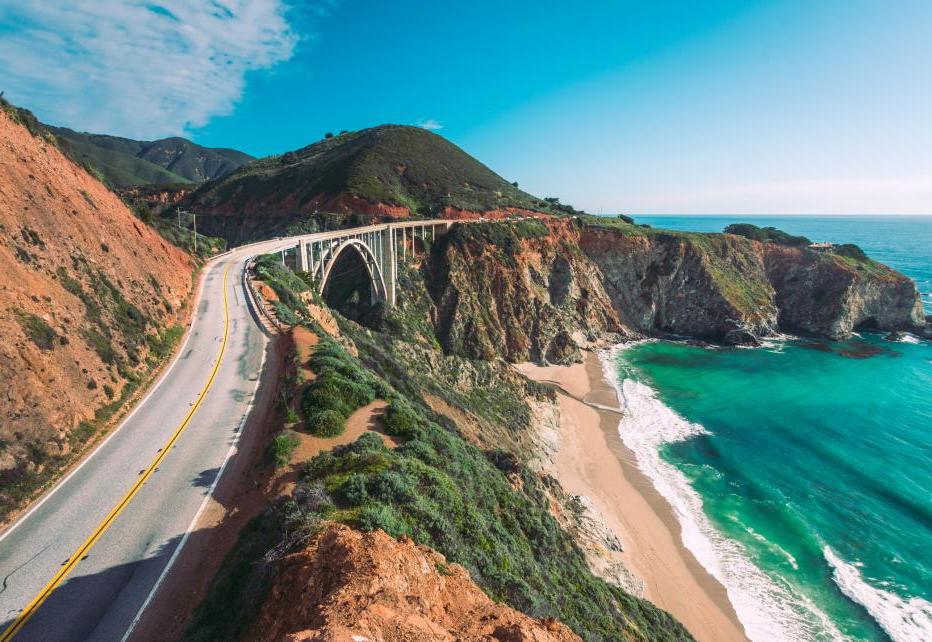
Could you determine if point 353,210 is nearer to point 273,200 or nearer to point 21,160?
point 273,200

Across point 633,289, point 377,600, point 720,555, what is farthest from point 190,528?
point 633,289

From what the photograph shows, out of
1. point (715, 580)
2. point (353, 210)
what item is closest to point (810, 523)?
point (715, 580)

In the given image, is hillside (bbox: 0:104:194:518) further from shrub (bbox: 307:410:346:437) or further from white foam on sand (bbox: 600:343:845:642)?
white foam on sand (bbox: 600:343:845:642)

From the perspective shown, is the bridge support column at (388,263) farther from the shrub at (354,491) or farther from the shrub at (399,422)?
the shrub at (354,491)

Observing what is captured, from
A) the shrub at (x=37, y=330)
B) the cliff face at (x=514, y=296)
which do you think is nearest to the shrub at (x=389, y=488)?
the shrub at (x=37, y=330)

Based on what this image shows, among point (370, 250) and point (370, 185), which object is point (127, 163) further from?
point (370, 250)

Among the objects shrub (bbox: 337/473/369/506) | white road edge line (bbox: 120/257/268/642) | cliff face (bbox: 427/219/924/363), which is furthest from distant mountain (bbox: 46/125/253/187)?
shrub (bbox: 337/473/369/506)

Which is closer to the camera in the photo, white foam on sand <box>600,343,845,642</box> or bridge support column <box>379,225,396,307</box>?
white foam on sand <box>600,343,845,642</box>
